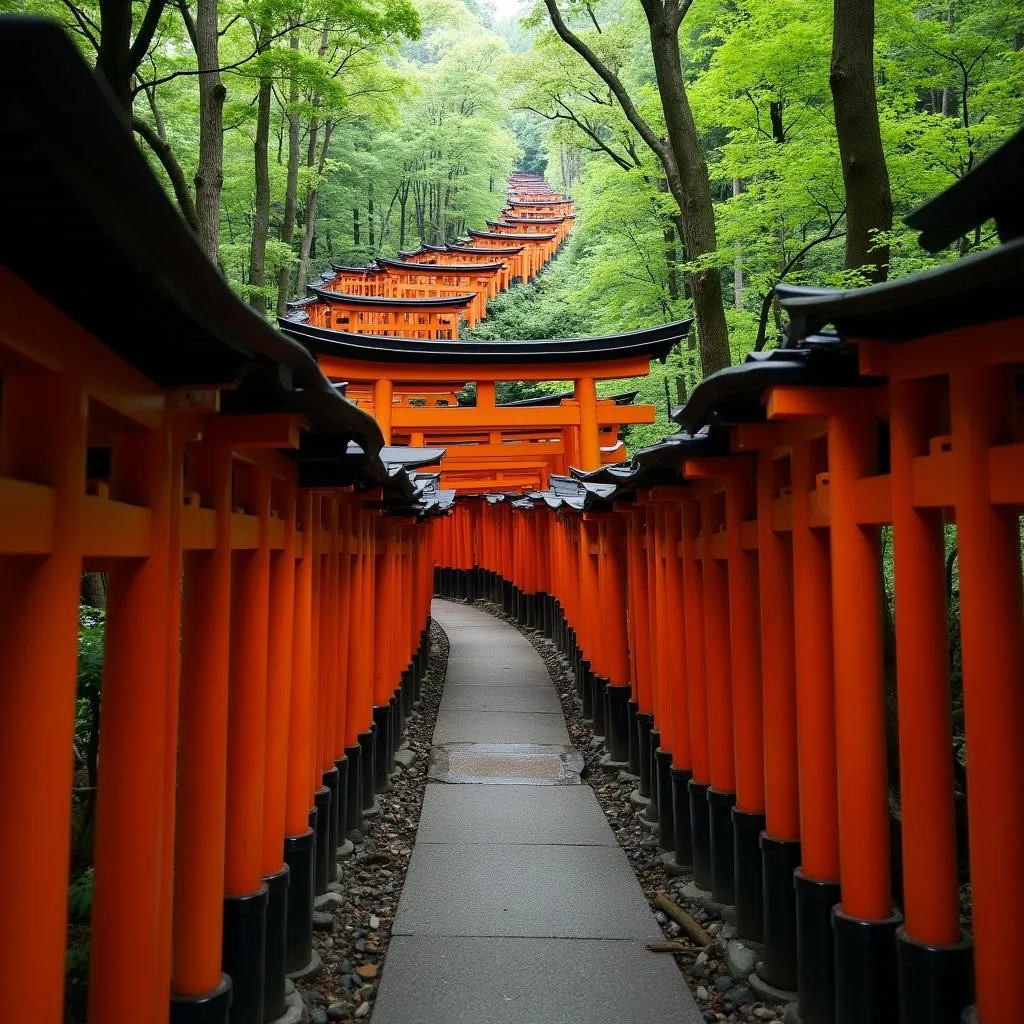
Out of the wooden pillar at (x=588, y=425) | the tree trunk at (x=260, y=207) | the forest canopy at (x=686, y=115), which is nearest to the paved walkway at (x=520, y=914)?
the forest canopy at (x=686, y=115)

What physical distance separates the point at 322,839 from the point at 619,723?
14.9ft

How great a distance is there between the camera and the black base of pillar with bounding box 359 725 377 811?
784cm

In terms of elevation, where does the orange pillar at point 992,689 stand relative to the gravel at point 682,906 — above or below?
above

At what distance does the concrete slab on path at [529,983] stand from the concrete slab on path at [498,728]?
5.14 metres

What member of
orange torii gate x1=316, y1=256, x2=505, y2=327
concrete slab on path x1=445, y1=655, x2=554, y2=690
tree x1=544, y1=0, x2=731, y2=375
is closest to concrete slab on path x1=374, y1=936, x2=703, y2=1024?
tree x1=544, y1=0, x2=731, y2=375

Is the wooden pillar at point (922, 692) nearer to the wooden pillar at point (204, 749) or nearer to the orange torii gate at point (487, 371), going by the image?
the wooden pillar at point (204, 749)

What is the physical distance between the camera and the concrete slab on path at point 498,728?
415 inches

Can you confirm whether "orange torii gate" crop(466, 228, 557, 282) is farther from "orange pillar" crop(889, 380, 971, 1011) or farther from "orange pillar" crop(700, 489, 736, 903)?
"orange pillar" crop(889, 380, 971, 1011)

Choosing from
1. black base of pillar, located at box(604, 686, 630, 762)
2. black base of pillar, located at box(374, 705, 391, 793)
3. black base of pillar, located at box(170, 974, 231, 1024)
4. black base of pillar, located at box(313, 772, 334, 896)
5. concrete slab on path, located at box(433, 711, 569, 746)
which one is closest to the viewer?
black base of pillar, located at box(170, 974, 231, 1024)

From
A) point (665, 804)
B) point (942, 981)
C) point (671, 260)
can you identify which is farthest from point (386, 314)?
point (942, 981)

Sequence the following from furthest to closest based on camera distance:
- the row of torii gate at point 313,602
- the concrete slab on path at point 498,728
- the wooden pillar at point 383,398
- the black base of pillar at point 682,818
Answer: the wooden pillar at point 383,398
the concrete slab on path at point 498,728
the black base of pillar at point 682,818
the row of torii gate at point 313,602

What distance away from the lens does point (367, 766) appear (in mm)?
8062

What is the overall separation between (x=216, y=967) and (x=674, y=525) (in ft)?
14.3

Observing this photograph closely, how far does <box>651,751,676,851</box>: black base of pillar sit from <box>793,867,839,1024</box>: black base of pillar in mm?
2660
